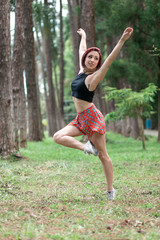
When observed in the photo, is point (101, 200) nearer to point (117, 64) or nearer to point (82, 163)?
point (82, 163)

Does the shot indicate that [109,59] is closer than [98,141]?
Yes

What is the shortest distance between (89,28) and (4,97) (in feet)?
23.7

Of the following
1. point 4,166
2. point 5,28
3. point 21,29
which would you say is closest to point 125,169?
point 4,166

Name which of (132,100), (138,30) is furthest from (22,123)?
(138,30)

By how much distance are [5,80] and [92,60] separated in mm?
4858

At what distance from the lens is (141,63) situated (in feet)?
54.0

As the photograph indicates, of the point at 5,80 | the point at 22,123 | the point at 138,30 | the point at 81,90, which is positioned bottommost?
the point at 22,123

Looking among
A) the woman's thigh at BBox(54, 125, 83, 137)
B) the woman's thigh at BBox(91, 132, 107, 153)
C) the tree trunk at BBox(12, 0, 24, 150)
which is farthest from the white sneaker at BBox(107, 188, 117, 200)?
the tree trunk at BBox(12, 0, 24, 150)

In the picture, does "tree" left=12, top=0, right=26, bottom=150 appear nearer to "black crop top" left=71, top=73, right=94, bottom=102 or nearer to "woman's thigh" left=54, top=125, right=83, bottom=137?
"woman's thigh" left=54, top=125, right=83, bottom=137

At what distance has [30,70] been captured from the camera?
18.0m

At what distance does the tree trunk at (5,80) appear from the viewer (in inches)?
372

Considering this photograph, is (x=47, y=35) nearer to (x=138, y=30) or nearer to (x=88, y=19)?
(x=88, y=19)

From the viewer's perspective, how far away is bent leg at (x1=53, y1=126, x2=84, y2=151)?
5.07 metres

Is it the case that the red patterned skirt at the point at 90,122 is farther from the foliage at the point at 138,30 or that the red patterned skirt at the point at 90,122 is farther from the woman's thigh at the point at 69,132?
the foliage at the point at 138,30
